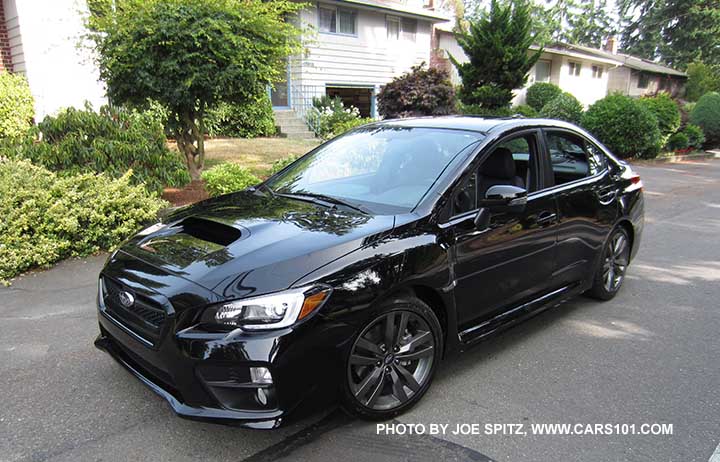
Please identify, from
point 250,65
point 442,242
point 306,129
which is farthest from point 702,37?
point 442,242

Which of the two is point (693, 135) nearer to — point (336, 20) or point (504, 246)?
point (336, 20)

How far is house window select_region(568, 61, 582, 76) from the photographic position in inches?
1248

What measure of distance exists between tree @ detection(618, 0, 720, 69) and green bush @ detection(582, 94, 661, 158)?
37.2 meters

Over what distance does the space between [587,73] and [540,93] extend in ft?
32.1

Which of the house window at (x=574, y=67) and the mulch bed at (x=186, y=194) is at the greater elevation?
the house window at (x=574, y=67)

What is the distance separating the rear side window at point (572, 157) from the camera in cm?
407

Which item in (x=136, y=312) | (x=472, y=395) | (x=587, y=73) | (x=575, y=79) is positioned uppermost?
(x=587, y=73)

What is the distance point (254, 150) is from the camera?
12.9 meters

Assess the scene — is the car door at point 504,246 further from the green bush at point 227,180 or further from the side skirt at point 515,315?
the green bush at point 227,180

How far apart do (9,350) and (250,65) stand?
4.84 m

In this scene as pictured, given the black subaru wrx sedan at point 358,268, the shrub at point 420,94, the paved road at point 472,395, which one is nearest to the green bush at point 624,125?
the shrub at point 420,94

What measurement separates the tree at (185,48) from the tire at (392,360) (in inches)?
207

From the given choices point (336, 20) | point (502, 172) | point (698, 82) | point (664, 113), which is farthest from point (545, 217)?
point (698, 82)

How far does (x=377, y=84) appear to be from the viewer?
68.3 feet
